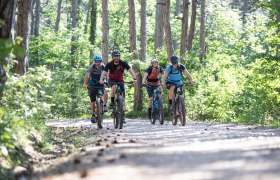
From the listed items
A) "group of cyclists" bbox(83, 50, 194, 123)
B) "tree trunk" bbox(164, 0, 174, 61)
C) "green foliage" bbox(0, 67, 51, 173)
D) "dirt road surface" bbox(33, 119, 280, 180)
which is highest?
"tree trunk" bbox(164, 0, 174, 61)

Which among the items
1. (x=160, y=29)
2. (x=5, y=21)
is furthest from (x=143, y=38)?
(x=5, y=21)

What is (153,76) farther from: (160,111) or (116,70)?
(116,70)

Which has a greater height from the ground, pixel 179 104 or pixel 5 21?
pixel 5 21

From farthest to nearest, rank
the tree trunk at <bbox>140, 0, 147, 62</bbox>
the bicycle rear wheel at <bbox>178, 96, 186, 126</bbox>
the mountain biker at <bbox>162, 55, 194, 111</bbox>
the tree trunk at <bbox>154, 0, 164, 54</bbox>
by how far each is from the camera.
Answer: the tree trunk at <bbox>140, 0, 147, 62</bbox>
the tree trunk at <bbox>154, 0, 164, 54</bbox>
the mountain biker at <bbox>162, 55, 194, 111</bbox>
the bicycle rear wheel at <bbox>178, 96, 186, 126</bbox>

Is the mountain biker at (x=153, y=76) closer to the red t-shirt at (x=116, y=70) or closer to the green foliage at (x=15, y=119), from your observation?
the red t-shirt at (x=116, y=70)

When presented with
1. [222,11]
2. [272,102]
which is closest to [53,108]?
[272,102]

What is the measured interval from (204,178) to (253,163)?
4.08ft

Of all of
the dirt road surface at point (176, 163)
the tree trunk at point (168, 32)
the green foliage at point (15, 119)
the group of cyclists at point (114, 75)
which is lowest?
the dirt road surface at point (176, 163)

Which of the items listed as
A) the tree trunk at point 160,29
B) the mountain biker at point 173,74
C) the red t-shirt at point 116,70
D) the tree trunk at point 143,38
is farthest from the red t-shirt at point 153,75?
the tree trunk at point 143,38

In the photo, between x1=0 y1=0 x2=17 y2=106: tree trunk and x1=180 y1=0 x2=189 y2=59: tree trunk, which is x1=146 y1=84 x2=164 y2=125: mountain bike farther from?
x1=180 y1=0 x2=189 y2=59: tree trunk

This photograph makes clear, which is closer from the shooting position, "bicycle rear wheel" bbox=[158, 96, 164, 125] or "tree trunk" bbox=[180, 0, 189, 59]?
"bicycle rear wheel" bbox=[158, 96, 164, 125]

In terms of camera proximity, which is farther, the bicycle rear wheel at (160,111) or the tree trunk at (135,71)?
the tree trunk at (135,71)

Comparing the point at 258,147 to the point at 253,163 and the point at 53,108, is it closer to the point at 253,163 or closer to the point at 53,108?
the point at 253,163

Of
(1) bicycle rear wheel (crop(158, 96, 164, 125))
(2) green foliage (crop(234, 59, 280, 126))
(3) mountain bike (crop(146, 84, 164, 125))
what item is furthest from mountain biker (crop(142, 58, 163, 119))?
(2) green foliage (crop(234, 59, 280, 126))
